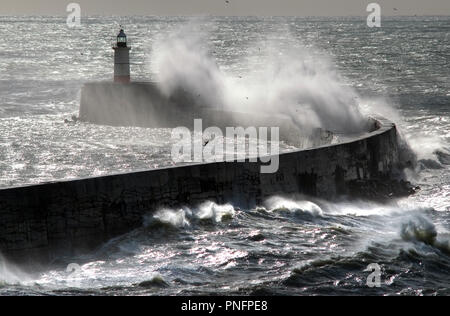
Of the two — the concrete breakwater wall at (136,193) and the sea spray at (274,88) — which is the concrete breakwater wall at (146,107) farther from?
the concrete breakwater wall at (136,193)

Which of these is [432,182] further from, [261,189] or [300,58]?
[300,58]

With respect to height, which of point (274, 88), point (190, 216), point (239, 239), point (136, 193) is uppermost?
point (274, 88)

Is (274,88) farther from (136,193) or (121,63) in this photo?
(136,193)

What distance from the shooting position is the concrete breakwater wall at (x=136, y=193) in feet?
40.7

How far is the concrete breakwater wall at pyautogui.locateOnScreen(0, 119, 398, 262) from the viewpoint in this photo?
1241cm

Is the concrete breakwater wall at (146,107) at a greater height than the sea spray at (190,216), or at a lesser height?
greater

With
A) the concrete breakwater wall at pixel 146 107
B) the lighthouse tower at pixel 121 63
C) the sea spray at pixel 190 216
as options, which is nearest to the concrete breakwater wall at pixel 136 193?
the sea spray at pixel 190 216

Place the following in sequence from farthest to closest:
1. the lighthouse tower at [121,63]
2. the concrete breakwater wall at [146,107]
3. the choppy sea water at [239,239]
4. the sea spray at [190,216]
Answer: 1. the lighthouse tower at [121,63]
2. the concrete breakwater wall at [146,107]
3. the sea spray at [190,216]
4. the choppy sea water at [239,239]

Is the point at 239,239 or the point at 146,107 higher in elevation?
the point at 146,107

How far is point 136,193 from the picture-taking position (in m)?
13.7

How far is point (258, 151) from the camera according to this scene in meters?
21.0

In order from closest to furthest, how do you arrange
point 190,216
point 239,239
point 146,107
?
point 239,239 < point 190,216 < point 146,107

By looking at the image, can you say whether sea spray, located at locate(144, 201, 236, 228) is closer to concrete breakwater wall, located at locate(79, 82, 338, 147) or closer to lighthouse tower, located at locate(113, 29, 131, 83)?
concrete breakwater wall, located at locate(79, 82, 338, 147)

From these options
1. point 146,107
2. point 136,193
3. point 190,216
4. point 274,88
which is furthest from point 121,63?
point 136,193
